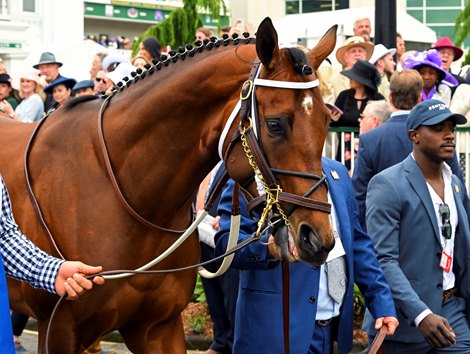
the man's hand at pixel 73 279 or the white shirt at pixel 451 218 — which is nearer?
the man's hand at pixel 73 279

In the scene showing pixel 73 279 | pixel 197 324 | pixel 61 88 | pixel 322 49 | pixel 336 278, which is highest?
pixel 322 49

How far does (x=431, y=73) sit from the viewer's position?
938 cm

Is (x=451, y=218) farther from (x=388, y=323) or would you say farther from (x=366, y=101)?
(x=366, y=101)

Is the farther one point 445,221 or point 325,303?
point 445,221

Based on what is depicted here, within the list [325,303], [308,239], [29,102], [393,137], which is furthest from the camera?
[29,102]

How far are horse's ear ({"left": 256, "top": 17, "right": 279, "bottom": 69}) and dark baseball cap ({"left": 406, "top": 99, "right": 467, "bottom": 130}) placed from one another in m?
1.69

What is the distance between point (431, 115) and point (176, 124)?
1.76 metres

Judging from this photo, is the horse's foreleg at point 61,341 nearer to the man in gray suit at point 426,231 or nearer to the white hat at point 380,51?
the man in gray suit at point 426,231

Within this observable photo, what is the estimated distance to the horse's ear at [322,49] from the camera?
Answer: 15.3 feet

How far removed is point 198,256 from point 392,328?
1.09 metres

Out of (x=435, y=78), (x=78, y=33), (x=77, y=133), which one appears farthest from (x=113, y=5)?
(x=77, y=133)

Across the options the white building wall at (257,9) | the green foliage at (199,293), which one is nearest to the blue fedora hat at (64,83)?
the green foliage at (199,293)

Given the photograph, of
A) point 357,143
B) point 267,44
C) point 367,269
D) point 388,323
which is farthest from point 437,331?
point 357,143

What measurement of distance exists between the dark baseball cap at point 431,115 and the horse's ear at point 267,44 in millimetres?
1687
